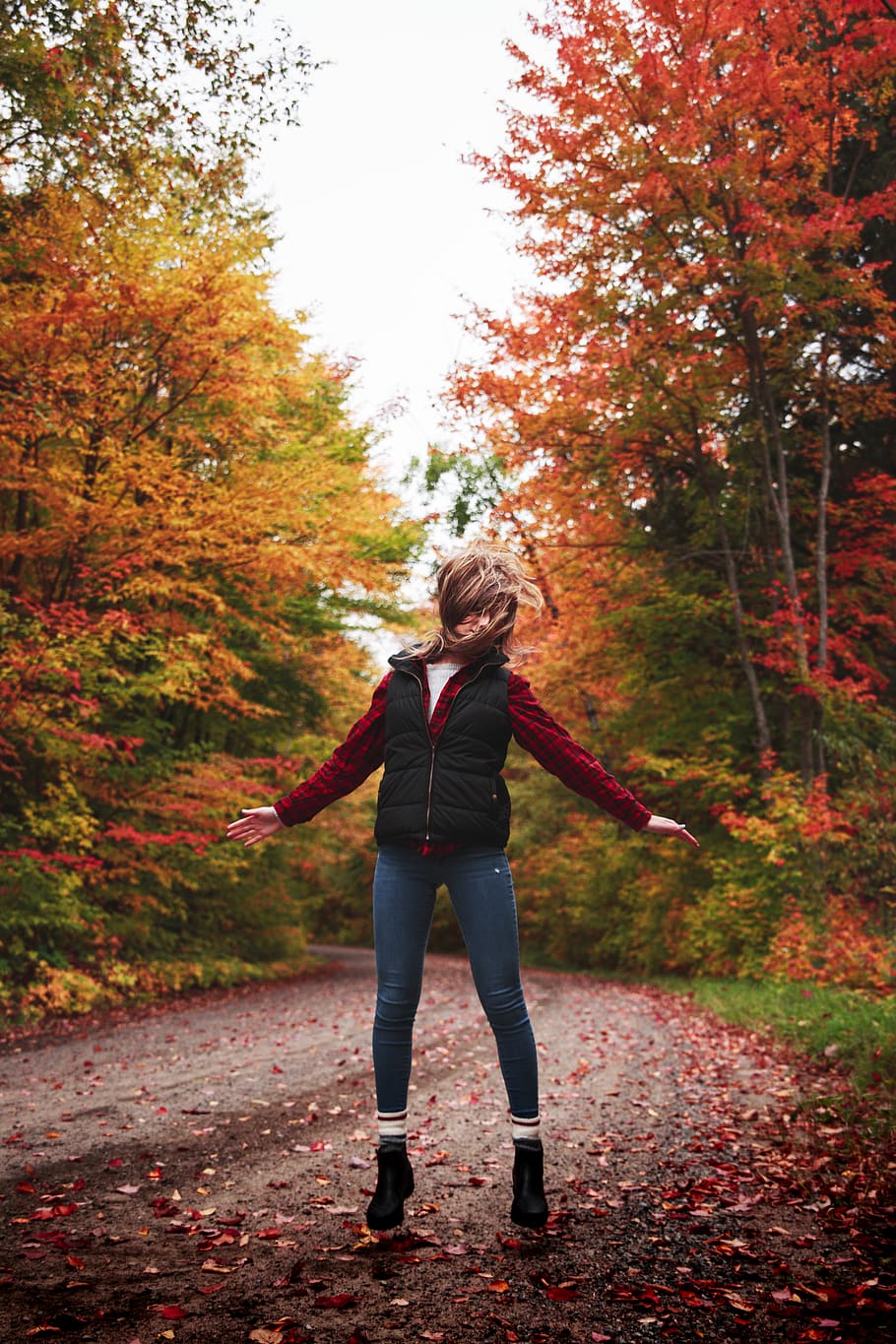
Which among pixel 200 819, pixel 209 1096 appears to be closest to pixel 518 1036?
pixel 209 1096

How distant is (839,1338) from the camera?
2.28m

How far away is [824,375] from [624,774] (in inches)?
290

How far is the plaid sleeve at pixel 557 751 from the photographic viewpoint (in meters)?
3.18

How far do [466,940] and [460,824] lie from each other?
0.38m

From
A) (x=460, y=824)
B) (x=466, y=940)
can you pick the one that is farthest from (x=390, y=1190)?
(x=460, y=824)

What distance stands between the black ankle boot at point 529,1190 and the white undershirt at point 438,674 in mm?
1428

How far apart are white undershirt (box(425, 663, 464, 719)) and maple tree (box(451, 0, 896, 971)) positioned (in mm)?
6157

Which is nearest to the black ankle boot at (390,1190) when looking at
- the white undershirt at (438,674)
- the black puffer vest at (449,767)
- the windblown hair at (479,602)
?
the black puffer vest at (449,767)

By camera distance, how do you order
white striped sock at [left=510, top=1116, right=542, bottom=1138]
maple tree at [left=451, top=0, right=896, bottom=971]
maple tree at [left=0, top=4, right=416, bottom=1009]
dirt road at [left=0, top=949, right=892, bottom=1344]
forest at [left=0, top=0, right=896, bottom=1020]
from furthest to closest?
maple tree at [left=451, top=0, right=896, bottom=971]
forest at [left=0, top=0, right=896, bottom=1020]
maple tree at [left=0, top=4, right=416, bottom=1009]
white striped sock at [left=510, top=1116, right=542, bottom=1138]
dirt road at [left=0, top=949, right=892, bottom=1344]

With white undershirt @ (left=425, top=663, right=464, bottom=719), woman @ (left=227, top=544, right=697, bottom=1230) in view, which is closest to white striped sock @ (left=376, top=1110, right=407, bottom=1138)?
woman @ (left=227, top=544, right=697, bottom=1230)

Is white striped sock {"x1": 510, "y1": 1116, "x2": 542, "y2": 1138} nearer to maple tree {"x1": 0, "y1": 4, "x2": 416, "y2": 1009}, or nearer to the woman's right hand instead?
the woman's right hand

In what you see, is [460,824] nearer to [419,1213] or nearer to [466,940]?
[466,940]

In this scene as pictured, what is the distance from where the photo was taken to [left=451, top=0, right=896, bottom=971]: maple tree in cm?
1049

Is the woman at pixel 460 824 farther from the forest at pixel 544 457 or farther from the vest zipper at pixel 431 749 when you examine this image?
the forest at pixel 544 457
